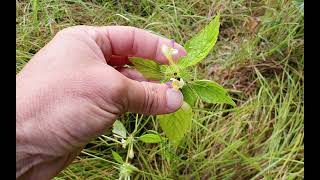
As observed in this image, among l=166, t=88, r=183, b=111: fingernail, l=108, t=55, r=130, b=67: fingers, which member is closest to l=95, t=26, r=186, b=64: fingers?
l=108, t=55, r=130, b=67: fingers

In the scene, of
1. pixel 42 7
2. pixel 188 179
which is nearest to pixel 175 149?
pixel 188 179

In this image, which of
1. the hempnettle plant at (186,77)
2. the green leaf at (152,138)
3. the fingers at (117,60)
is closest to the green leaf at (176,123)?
the hempnettle plant at (186,77)

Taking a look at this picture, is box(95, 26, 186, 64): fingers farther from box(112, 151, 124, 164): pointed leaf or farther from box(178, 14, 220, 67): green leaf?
box(112, 151, 124, 164): pointed leaf

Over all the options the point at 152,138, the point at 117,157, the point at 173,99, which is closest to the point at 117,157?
the point at 117,157

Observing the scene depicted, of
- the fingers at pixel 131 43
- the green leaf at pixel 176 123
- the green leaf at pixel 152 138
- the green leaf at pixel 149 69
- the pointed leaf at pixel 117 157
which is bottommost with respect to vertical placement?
the pointed leaf at pixel 117 157

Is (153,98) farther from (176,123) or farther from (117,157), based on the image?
(117,157)

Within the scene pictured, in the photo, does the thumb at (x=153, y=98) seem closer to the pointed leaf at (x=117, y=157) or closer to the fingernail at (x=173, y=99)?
the fingernail at (x=173, y=99)
